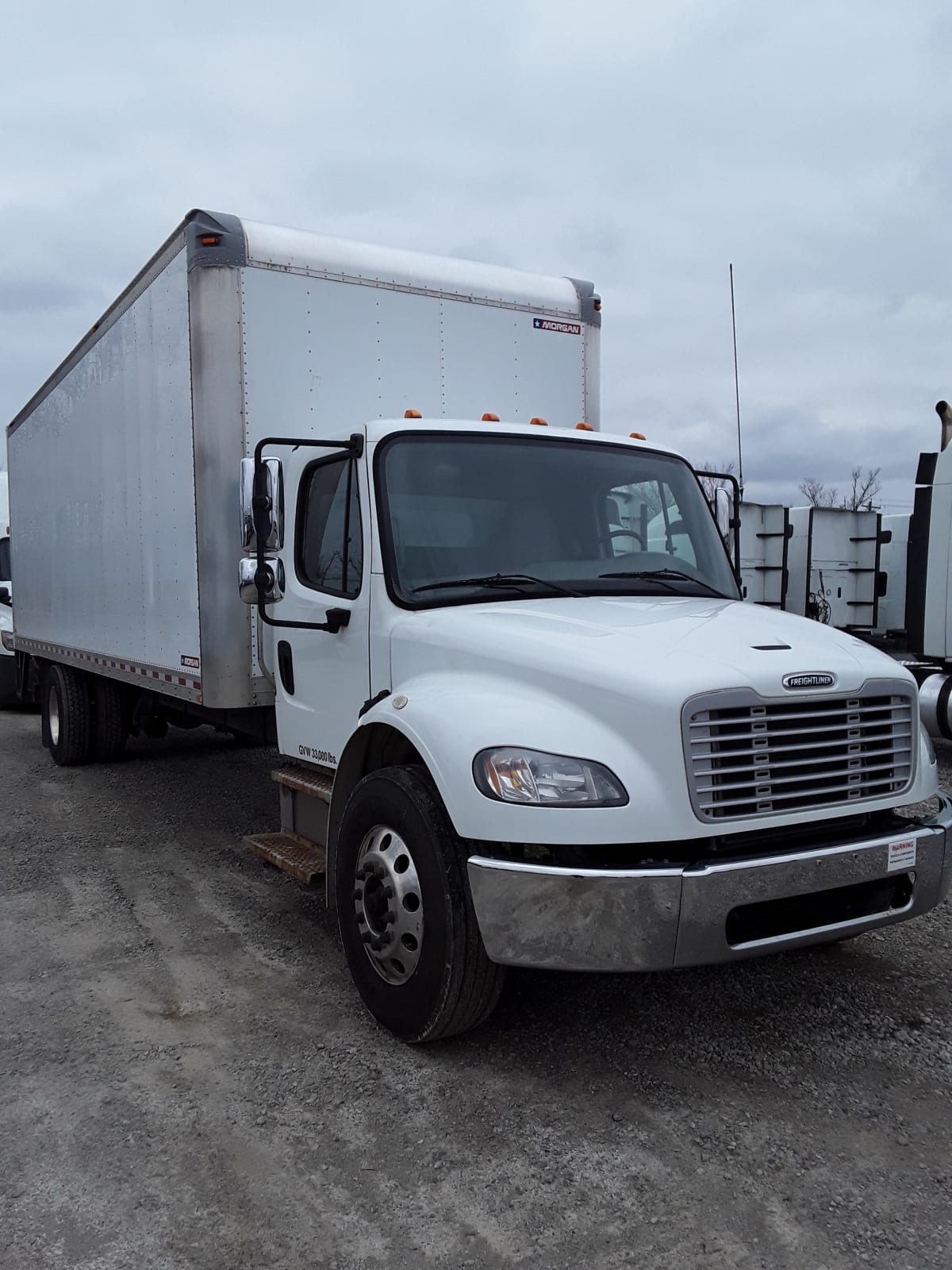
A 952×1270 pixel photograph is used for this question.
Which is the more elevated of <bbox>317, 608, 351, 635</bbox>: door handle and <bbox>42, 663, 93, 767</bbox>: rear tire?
<bbox>317, 608, 351, 635</bbox>: door handle

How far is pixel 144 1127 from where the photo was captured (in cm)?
338

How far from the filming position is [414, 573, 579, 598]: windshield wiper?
431cm

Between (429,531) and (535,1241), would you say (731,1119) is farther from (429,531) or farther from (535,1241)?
(429,531)

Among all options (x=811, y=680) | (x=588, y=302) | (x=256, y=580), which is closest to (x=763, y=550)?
(x=588, y=302)

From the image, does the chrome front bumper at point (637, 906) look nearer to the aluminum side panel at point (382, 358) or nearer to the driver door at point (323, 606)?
the driver door at point (323, 606)

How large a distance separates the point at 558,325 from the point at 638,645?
339 centimetres

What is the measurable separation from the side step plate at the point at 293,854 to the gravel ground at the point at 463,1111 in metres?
0.41

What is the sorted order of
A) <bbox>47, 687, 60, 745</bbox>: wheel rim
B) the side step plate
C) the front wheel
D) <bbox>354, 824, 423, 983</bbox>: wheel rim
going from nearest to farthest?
the front wheel
<bbox>354, 824, 423, 983</bbox>: wheel rim
the side step plate
<bbox>47, 687, 60, 745</bbox>: wheel rim

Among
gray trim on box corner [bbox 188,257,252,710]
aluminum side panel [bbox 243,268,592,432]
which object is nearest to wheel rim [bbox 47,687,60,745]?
gray trim on box corner [bbox 188,257,252,710]

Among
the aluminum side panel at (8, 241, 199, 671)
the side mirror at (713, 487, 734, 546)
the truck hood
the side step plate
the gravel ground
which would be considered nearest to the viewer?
the gravel ground

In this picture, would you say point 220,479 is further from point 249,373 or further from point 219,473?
point 249,373

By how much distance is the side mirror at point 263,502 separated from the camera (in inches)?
173

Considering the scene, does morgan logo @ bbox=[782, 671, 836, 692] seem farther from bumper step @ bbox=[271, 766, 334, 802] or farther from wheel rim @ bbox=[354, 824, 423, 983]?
bumper step @ bbox=[271, 766, 334, 802]

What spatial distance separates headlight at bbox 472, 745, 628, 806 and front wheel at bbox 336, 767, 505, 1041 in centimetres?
38
